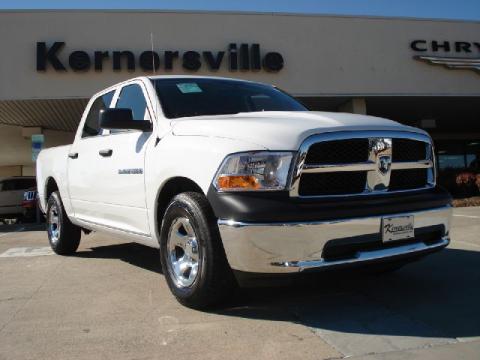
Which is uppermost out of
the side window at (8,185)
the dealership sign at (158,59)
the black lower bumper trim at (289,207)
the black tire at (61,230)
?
the dealership sign at (158,59)

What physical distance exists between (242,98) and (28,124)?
17.5 m

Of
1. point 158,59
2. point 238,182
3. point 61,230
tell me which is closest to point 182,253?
point 238,182

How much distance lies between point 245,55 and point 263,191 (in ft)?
41.1

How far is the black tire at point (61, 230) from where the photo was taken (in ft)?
20.0

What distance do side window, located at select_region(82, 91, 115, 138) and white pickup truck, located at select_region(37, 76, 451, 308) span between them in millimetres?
1053

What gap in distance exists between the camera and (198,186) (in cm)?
353

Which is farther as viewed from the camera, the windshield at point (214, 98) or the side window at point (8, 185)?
the side window at point (8, 185)

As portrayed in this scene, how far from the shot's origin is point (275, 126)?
3.34 metres

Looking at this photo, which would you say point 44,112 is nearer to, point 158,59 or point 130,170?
point 158,59

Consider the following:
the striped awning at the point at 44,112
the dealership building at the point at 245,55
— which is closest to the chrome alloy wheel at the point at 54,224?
the dealership building at the point at 245,55

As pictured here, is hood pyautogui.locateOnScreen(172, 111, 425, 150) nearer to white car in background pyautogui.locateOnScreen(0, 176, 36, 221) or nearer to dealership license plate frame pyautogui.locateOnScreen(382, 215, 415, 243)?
dealership license plate frame pyautogui.locateOnScreen(382, 215, 415, 243)

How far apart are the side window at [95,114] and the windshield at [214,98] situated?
1.09 m

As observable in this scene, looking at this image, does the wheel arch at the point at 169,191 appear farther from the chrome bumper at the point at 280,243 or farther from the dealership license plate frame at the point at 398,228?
the dealership license plate frame at the point at 398,228

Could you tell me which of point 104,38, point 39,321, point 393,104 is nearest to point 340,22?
point 393,104
